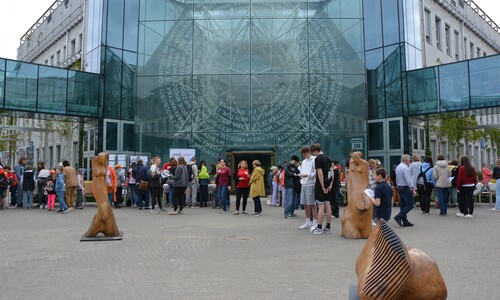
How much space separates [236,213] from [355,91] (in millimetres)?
13271

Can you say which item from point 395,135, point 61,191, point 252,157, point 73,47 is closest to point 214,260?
point 61,191

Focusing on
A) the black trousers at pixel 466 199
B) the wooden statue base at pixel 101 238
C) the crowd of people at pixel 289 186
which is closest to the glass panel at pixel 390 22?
the crowd of people at pixel 289 186

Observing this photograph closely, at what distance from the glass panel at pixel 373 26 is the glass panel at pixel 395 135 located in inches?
176

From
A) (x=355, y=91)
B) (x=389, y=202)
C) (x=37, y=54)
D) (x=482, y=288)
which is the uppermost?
(x=37, y=54)

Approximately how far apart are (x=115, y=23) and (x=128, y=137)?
21.3ft

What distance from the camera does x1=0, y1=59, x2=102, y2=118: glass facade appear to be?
2242cm

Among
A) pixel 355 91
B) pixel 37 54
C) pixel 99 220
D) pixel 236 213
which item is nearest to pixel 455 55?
pixel 355 91

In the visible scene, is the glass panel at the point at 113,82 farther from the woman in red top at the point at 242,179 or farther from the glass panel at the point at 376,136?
the glass panel at the point at 376,136

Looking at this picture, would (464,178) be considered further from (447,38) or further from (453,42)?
(453,42)

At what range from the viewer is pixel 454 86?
898 inches

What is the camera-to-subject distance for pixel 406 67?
24234 millimetres

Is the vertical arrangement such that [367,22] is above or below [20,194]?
above

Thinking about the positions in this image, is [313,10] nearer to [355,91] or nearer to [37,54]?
[355,91]

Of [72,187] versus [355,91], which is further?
[355,91]
